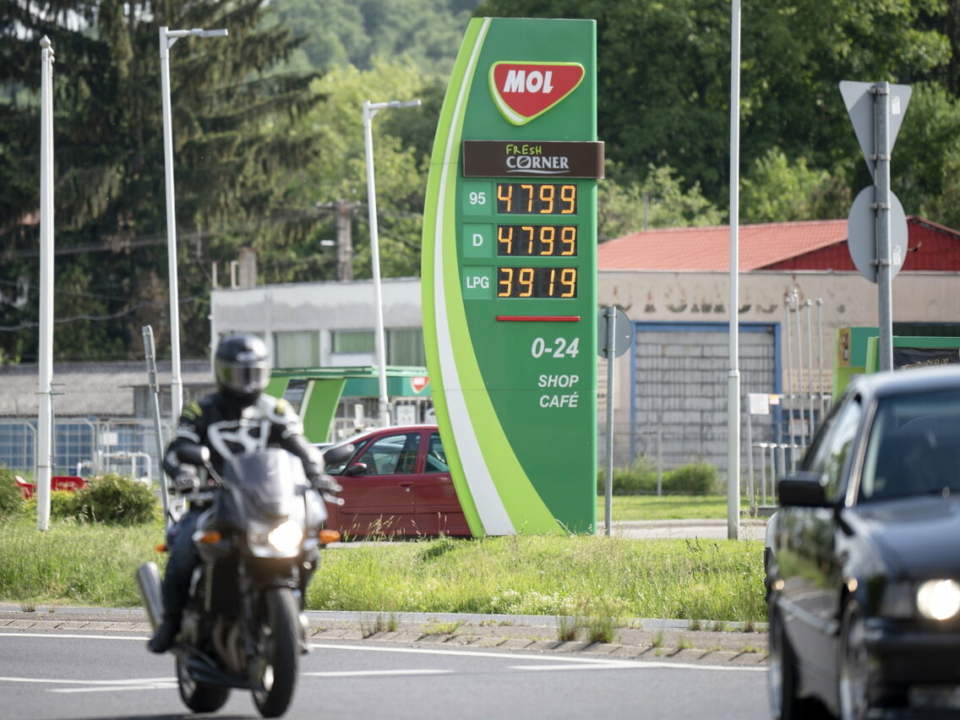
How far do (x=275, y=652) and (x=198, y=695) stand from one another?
124cm

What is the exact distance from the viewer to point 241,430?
367 inches

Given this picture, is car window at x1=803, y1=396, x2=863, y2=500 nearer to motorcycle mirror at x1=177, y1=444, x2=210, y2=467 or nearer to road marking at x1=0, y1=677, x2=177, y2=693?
motorcycle mirror at x1=177, y1=444, x2=210, y2=467

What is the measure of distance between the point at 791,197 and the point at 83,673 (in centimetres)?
6020

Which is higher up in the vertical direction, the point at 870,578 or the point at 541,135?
the point at 541,135

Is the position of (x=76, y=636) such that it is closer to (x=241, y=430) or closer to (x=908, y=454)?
(x=241, y=430)

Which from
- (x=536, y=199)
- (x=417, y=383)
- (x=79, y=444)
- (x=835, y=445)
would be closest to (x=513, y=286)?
(x=536, y=199)

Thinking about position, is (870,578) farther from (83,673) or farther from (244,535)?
(83,673)

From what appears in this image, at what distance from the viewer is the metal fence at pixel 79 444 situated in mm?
42031

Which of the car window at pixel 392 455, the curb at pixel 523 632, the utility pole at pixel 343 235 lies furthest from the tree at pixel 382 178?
the curb at pixel 523 632

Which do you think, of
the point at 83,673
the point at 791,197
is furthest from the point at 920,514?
the point at 791,197

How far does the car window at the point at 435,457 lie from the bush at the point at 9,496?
6.49 metres

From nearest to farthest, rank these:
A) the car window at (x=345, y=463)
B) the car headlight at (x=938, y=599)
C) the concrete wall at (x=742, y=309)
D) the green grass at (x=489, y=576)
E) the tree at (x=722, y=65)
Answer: the car headlight at (x=938, y=599) → the green grass at (x=489, y=576) → the car window at (x=345, y=463) → the concrete wall at (x=742, y=309) → the tree at (x=722, y=65)

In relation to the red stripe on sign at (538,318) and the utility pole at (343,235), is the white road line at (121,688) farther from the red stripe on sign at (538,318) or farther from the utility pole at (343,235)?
the utility pole at (343,235)

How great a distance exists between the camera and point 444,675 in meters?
11.3
